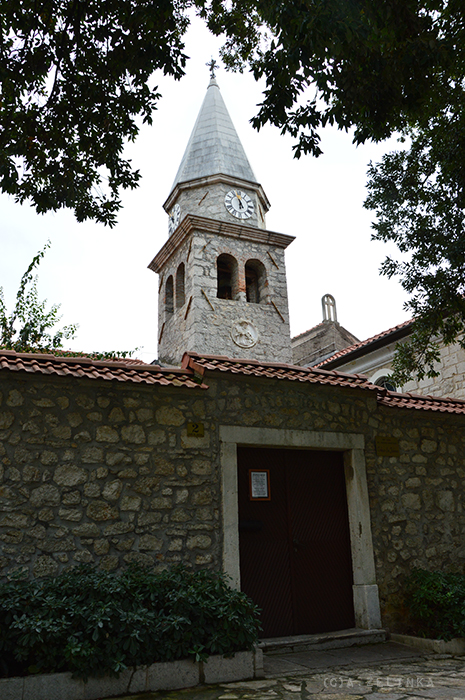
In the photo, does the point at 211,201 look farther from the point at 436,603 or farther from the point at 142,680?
the point at 142,680

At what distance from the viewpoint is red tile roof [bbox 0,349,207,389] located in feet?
17.7

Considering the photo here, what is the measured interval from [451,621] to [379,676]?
1.70 m

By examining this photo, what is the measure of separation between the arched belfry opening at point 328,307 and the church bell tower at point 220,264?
501 centimetres

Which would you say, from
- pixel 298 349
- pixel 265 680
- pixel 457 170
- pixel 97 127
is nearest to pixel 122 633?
pixel 265 680

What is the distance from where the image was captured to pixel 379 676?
4848 mm

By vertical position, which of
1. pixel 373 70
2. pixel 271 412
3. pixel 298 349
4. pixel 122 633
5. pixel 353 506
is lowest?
pixel 122 633

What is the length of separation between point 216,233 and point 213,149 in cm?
520

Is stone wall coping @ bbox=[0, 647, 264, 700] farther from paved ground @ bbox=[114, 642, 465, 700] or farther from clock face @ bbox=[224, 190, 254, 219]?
clock face @ bbox=[224, 190, 254, 219]

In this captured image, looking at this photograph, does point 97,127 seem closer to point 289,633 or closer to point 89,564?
point 89,564

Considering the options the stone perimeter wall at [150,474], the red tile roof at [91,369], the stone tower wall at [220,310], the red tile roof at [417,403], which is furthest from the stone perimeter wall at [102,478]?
the stone tower wall at [220,310]

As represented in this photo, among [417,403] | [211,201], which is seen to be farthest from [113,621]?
[211,201]

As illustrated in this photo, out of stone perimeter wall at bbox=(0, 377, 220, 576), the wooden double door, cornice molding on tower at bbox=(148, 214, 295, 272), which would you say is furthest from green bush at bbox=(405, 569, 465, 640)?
cornice molding on tower at bbox=(148, 214, 295, 272)

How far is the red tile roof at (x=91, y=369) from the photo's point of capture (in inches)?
212

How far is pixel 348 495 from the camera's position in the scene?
709 cm
